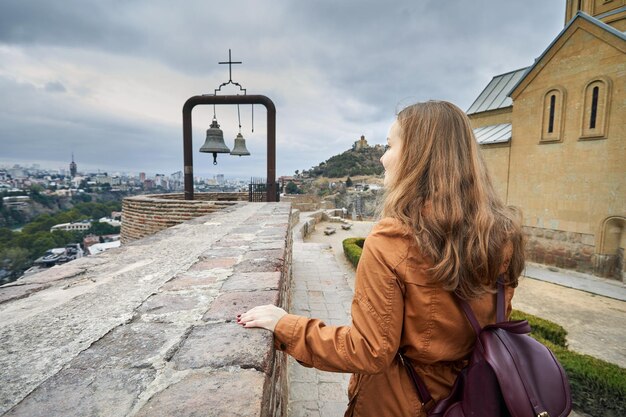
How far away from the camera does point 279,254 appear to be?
2363mm

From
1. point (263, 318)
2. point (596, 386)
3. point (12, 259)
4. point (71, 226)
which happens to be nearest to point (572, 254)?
point (596, 386)

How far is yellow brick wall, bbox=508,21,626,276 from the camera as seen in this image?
9852 mm

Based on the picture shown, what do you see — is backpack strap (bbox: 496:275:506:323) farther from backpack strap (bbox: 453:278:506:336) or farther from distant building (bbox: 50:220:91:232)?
distant building (bbox: 50:220:91:232)

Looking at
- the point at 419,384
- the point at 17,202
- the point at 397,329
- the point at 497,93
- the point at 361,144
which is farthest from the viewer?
the point at 361,144

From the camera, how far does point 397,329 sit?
0.90 meters

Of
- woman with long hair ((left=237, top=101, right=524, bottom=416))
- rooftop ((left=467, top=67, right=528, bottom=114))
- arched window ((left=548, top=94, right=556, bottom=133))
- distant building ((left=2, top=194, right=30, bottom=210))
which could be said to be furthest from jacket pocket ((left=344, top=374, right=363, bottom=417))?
distant building ((left=2, top=194, right=30, bottom=210))

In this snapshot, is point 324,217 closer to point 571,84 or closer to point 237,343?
point 571,84

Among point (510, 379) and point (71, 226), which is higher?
point (510, 379)

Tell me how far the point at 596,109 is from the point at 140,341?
14432 mm

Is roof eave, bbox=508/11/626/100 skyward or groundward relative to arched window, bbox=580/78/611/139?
skyward

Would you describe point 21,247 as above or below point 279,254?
below

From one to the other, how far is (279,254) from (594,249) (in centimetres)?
1287

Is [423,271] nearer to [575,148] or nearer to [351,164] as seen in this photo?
[575,148]

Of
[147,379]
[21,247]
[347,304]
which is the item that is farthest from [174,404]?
[21,247]
